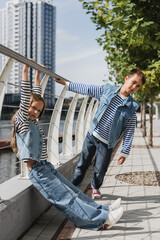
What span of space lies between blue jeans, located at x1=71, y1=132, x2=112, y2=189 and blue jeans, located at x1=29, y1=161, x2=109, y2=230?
106 cm

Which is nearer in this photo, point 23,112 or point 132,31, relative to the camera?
point 23,112

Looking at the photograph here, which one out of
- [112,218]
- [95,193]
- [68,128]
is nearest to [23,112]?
[112,218]

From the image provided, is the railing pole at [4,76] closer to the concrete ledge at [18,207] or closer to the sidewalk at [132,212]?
the concrete ledge at [18,207]

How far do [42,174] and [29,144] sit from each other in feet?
1.17

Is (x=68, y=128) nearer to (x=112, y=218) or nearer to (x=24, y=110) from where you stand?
(x=112, y=218)

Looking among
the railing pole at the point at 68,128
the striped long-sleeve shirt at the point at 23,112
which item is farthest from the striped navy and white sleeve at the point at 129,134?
the railing pole at the point at 68,128

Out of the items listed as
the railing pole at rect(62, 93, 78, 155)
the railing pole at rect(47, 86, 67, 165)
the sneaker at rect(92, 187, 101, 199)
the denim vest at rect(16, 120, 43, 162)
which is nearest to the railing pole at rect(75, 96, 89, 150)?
the railing pole at rect(62, 93, 78, 155)

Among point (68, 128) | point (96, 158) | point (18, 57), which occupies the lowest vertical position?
point (96, 158)

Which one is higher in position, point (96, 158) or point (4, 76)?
point (4, 76)

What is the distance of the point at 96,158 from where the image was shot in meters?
4.54

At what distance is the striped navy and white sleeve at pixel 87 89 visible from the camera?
4.02 meters

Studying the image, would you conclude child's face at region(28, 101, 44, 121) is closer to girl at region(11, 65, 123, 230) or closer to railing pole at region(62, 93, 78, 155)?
girl at region(11, 65, 123, 230)

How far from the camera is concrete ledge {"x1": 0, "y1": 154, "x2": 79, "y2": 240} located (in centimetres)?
292

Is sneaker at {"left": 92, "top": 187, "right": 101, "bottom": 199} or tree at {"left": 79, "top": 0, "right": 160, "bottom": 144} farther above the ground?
tree at {"left": 79, "top": 0, "right": 160, "bottom": 144}
